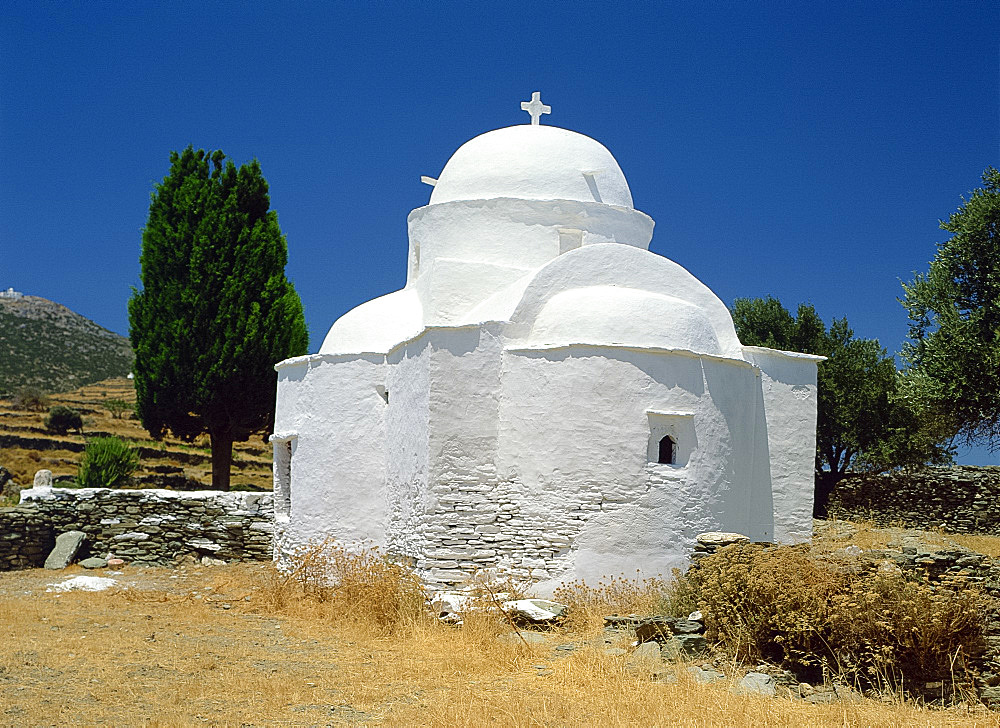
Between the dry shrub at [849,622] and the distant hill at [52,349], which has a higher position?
the distant hill at [52,349]

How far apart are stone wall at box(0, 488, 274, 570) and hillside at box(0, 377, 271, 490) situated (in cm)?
672

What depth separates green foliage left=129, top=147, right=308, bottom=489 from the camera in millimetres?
22422

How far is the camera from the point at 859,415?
22.7 m

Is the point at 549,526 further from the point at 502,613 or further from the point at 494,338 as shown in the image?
the point at 494,338

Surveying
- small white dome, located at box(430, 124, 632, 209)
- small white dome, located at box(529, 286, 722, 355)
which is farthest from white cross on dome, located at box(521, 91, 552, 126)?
small white dome, located at box(529, 286, 722, 355)

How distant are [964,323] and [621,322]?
308 inches

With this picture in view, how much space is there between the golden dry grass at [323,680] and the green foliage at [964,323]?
33.0 ft

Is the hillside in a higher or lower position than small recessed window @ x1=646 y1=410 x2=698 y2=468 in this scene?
lower

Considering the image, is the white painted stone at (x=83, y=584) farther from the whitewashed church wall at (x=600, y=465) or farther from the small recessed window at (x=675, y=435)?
the small recessed window at (x=675, y=435)

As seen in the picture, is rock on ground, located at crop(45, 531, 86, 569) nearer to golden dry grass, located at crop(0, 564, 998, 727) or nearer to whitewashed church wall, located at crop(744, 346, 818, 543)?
golden dry grass, located at crop(0, 564, 998, 727)

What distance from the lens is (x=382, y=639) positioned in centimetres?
1085

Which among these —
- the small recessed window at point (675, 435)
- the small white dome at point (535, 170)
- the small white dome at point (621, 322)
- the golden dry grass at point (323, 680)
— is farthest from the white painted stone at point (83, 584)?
the small recessed window at point (675, 435)

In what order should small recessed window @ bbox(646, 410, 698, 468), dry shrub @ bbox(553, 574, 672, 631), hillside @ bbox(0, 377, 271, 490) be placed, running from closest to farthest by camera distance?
dry shrub @ bbox(553, 574, 672, 631) → small recessed window @ bbox(646, 410, 698, 468) → hillside @ bbox(0, 377, 271, 490)

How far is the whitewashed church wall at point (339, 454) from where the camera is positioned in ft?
48.4
